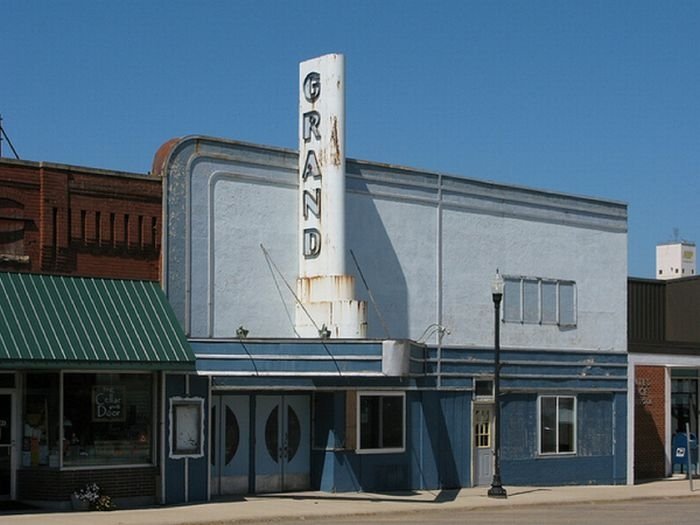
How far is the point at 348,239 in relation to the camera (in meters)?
28.8

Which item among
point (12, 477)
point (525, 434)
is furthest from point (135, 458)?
point (525, 434)

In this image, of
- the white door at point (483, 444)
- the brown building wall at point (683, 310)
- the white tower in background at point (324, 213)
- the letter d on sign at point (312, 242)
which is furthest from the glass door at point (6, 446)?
the brown building wall at point (683, 310)

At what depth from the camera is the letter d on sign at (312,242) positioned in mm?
27562

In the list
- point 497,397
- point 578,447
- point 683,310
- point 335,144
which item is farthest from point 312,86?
point 683,310

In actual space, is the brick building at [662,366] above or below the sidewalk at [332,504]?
above

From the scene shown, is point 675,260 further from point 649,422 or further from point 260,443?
point 260,443

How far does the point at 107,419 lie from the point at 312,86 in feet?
27.8

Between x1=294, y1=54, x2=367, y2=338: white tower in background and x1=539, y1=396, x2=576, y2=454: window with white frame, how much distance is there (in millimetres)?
7804

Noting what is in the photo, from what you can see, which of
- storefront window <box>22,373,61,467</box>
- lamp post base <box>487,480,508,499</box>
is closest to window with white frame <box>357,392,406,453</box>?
lamp post base <box>487,480,508,499</box>

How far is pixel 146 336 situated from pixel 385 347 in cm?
484

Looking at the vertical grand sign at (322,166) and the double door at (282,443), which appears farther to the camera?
the double door at (282,443)

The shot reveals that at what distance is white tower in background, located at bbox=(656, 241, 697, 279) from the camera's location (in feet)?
227

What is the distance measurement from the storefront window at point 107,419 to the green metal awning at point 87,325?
3.47 feet

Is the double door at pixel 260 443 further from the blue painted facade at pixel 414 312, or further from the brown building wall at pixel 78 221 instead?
the brown building wall at pixel 78 221
